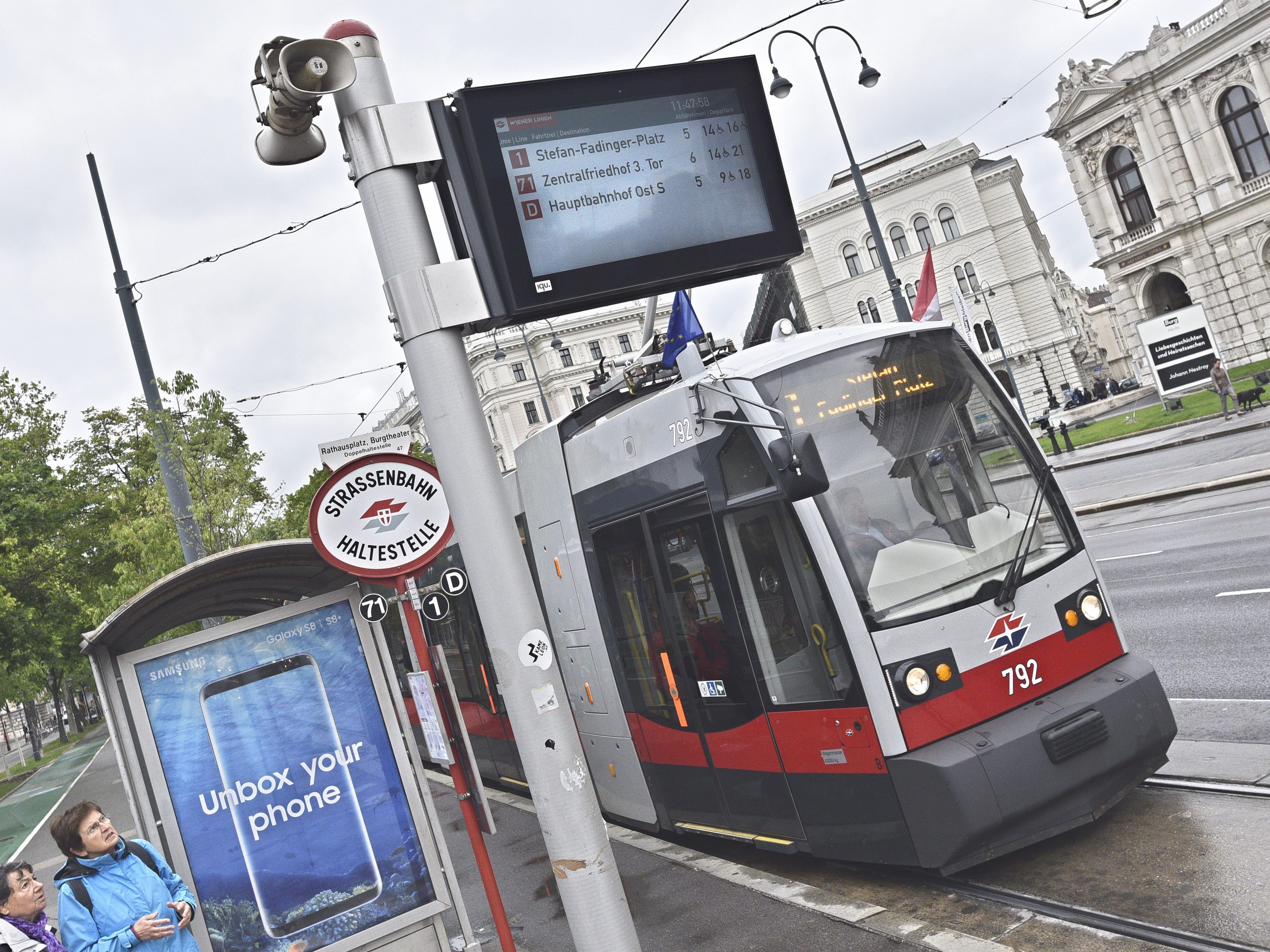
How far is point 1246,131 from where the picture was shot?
48594mm

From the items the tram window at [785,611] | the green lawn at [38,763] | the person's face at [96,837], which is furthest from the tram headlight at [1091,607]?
the green lawn at [38,763]

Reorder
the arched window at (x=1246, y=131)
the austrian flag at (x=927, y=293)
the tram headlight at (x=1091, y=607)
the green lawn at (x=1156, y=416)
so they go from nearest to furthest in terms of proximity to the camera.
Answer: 1. the tram headlight at (x=1091, y=607)
2. the austrian flag at (x=927, y=293)
3. the green lawn at (x=1156, y=416)
4. the arched window at (x=1246, y=131)

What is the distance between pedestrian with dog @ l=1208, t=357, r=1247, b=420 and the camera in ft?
94.2

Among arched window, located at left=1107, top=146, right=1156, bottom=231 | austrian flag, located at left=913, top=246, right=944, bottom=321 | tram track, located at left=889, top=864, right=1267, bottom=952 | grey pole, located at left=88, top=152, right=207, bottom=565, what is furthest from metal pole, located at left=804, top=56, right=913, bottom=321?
arched window, located at left=1107, top=146, right=1156, bottom=231

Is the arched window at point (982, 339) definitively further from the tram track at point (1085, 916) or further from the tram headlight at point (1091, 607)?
the tram track at point (1085, 916)

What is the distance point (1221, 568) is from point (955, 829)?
Result: 8.19m

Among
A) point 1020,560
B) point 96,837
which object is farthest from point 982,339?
point 96,837

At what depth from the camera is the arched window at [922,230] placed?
227ft

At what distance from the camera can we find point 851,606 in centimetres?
586

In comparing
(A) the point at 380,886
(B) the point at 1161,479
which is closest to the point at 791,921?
(A) the point at 380,886

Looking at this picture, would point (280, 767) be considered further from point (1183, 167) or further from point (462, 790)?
point (1183, 167)

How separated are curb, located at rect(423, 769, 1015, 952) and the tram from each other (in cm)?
24

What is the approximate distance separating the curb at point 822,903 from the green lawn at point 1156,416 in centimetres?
2610

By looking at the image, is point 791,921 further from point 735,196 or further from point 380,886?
point 735,196
